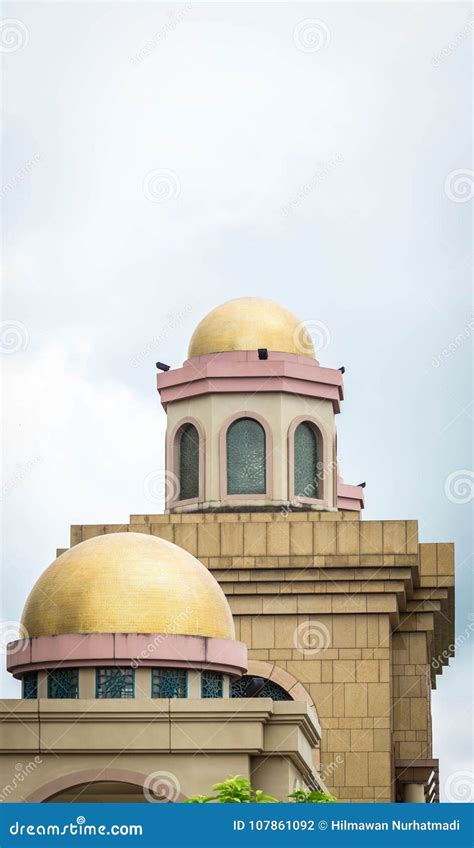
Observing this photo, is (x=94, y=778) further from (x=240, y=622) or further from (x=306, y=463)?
(x=306, y=463)

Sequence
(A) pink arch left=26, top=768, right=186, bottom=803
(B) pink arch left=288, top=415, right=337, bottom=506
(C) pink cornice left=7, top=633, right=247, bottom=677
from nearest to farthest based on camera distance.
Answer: (A) pink arch left=26, top=768, right=186, bottom=803 → (C) pink cornice left=7, top=633, right=247, bottom=677 → (B) pink arch left=288, top=415, right=337, bottom=506

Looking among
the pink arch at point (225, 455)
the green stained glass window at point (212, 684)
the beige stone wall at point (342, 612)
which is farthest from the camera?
Answer: the pink arch at point (225, 455)

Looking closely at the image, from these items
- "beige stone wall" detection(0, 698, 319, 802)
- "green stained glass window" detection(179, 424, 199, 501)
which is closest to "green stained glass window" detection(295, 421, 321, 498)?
"green stained glass window" detection(179, 424, 199, 501)

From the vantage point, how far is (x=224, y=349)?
43125 mm

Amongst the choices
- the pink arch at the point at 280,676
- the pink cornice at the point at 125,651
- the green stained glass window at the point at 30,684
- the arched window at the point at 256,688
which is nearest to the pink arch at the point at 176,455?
the pink arch at the point at 280,676

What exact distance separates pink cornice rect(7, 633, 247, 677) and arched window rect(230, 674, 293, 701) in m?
3.42

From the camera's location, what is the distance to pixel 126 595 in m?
33.0

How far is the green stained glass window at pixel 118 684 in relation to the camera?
32.5 meters

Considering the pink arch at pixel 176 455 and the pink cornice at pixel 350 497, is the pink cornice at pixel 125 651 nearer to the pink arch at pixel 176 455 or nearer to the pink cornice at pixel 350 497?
the pink arch at pixel 176 455

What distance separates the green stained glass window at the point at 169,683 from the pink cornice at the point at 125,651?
0.64 feet

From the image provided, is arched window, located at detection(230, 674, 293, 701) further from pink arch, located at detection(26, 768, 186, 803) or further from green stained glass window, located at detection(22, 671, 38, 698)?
pink arch, located at detection(26, 768, 186, 803)

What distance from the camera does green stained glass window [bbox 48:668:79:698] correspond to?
3281cm

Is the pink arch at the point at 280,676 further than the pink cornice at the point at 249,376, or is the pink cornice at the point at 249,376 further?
the pink cornice at the point at 249,376
